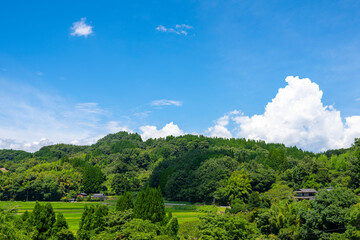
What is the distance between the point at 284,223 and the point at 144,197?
15912 millimetres

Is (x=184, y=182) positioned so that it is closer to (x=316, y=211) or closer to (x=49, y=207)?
(x=316, y=211)

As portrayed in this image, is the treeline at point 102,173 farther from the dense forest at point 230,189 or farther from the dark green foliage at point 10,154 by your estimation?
the dark green foliage at point 10,154

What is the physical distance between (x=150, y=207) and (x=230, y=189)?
32.0 m

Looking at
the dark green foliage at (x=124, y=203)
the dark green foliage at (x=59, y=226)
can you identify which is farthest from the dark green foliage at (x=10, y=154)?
the dark green foliage at (x=59, y=226)

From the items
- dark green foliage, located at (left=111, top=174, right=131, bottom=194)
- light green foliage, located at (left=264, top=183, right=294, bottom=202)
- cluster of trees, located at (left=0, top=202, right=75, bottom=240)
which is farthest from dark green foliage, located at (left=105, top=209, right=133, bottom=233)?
dark green foliage, located at (left=111, top=174, right=131, bottom=194)

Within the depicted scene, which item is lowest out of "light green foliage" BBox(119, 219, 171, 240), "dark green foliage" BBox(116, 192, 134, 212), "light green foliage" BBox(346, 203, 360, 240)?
"light green foliage" BBox(346, 203, 360, 240)

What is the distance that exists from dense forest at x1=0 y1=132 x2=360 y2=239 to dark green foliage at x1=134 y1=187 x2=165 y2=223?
100 millimetres

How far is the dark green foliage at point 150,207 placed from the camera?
971 inches

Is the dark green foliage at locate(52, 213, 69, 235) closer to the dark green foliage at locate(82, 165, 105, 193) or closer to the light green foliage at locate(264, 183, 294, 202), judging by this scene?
the light green foliage at locate(264, 183, 294, 202)

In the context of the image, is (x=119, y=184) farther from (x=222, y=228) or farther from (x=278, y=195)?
(x=222, y=228)

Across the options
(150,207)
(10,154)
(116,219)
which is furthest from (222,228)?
(10,154)

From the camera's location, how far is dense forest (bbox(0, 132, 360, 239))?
2217cm

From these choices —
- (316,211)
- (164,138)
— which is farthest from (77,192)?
(164,138)

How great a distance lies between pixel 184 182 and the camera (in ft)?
234
